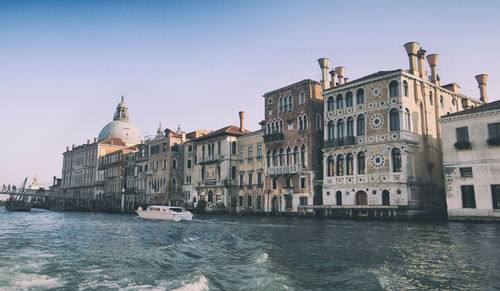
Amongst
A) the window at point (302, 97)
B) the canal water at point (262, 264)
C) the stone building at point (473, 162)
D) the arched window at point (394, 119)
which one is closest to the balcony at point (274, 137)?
the window at point (302, 97)

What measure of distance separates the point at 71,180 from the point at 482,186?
83313 millimetres

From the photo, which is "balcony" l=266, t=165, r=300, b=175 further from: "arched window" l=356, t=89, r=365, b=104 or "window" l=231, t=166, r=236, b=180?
"arched window" l=356, t=89, r=365, b=104

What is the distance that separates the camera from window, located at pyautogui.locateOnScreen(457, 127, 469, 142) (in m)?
26.1

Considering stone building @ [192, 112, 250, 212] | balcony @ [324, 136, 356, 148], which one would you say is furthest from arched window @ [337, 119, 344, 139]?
stone building @ [192, 112, 250, 212]

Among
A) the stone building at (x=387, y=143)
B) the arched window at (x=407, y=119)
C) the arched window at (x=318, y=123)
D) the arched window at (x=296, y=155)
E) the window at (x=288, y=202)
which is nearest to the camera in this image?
the stone building at (x=387, y=143)

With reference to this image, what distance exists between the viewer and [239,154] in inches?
1785

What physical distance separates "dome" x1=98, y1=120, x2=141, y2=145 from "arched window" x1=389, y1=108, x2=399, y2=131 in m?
65.1

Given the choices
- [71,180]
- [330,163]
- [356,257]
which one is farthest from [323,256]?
[71,180]

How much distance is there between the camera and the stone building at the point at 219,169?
45.1 m

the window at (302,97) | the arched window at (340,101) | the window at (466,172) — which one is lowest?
the window at (466,172)

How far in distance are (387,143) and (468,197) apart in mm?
6523

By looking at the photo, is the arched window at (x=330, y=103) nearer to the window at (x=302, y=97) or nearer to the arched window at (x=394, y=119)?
the window at (x=302, y=97)

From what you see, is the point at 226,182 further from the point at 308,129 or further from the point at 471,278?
the point at 471,278

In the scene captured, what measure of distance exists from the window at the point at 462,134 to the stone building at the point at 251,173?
19669 mm
